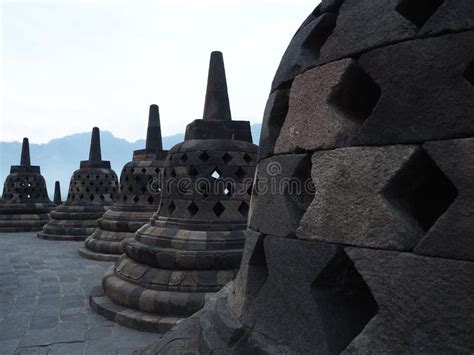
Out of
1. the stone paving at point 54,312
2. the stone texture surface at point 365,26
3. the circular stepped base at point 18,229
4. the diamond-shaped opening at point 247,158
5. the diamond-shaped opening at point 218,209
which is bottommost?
the stone paving at point 54,312

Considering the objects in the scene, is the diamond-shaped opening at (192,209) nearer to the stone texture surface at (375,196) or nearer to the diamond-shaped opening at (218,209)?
the diamond-shaped opening at (218,209)

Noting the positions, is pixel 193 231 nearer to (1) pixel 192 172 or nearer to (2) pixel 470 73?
(1) pixel 192 172

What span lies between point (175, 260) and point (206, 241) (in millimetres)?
474

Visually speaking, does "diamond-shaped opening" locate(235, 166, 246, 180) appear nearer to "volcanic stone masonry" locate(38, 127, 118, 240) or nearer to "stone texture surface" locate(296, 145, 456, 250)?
"stone texture surface" locate(296, 145, 456, 250)

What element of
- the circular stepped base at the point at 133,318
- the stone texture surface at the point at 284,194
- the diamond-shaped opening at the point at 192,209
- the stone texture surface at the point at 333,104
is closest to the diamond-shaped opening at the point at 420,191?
the stone texture surface at the point at 333,104

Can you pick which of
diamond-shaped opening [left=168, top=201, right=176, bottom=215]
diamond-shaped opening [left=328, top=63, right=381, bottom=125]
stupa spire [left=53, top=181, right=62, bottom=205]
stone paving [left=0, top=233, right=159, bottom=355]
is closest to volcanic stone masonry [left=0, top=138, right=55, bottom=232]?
stupa spire [left=53, top=181, right=62, bottom=205]

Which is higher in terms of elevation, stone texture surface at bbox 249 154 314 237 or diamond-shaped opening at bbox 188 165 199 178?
diamond-shaped opening at bbox 188 165 199 178

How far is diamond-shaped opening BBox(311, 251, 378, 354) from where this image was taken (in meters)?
1.73

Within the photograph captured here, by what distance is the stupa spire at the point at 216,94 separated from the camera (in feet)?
19.2

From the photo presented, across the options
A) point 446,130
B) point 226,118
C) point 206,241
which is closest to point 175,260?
point 206,241

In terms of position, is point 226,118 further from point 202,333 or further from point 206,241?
point 202,333

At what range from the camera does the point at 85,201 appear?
12734 millimetres

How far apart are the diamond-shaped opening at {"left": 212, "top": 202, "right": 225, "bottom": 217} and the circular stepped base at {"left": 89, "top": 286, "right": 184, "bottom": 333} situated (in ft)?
5.07

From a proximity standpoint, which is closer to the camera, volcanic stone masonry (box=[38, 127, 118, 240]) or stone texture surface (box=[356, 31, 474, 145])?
stone texture surface (box=[356, 31, 474, 145])
